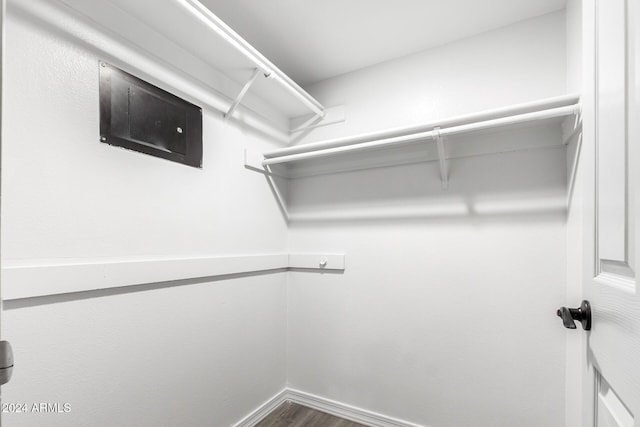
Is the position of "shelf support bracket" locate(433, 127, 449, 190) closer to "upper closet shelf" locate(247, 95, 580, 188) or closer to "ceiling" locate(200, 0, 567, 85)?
"upper closet shelf" locate(247, 95, 580, 188)

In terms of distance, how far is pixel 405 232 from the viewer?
71.2 inches

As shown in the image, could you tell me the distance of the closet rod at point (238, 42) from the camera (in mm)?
1177

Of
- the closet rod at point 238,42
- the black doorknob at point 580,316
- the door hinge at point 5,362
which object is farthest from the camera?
the closet rod at point 238,42

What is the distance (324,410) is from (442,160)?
1763 mm

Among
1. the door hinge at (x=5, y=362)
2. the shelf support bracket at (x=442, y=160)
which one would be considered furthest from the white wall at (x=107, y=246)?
the shelf support bracket at (x=442, y=160)

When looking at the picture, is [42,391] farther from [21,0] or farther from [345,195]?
[345,195]

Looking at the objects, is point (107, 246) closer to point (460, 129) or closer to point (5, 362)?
point (5, 362)

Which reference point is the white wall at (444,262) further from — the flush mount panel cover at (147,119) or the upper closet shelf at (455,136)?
the flush mount panel cover at (147,119)

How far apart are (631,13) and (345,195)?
4.99 ft

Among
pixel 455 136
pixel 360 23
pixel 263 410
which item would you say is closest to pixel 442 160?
pixel 455 136

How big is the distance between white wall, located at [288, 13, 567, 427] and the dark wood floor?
Answer: 123 millimetres

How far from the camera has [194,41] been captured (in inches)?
56.9

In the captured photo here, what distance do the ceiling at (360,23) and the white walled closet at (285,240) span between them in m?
0.10

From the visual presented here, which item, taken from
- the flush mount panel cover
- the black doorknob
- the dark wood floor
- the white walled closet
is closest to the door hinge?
the white walled closet
